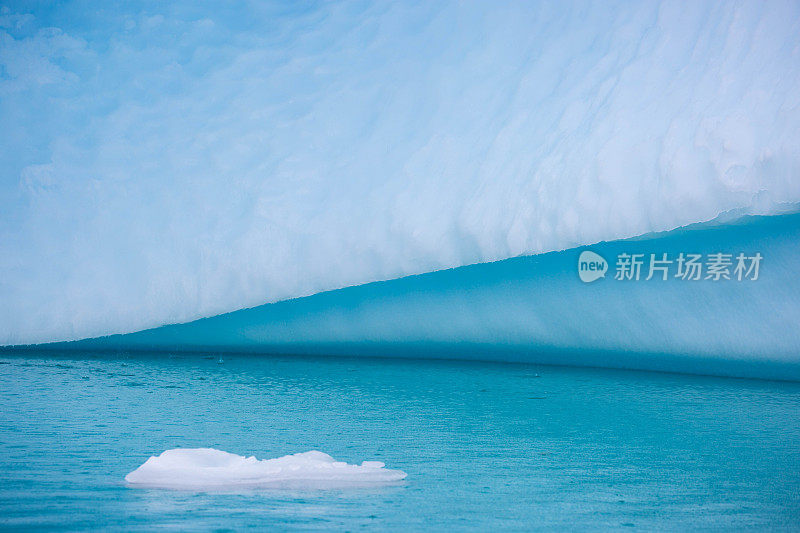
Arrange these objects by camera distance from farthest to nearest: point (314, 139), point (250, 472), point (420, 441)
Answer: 1. point (314, 139)
2. point (420, 441)
3. point (250, 472)

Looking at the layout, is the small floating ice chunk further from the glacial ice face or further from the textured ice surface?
the textured ice surface

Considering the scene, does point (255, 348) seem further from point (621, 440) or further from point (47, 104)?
point (621, 440)

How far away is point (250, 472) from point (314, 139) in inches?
83.8

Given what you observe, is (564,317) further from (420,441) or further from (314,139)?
(420,441)

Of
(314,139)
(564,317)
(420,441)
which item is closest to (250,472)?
(420,441)

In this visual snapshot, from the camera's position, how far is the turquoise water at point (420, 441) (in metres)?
1.39

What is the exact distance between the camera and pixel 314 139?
3.50m

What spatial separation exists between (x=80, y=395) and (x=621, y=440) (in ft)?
5.55

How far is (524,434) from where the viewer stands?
215cm

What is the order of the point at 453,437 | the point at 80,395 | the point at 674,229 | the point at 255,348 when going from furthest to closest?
1. the point at 255,348
2. the point at 674,229
3. the point at 80,395
4. the point at 453,437

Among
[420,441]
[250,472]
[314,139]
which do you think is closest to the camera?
[250,472]

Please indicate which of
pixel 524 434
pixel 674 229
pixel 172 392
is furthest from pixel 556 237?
pixel 172 392

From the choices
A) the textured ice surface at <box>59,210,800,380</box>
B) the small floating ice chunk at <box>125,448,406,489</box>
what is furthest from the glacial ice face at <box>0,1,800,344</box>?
the small floating ice chunk at <box>125,448,406,489</box>

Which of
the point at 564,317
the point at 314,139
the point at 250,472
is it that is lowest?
the point at 250,472
